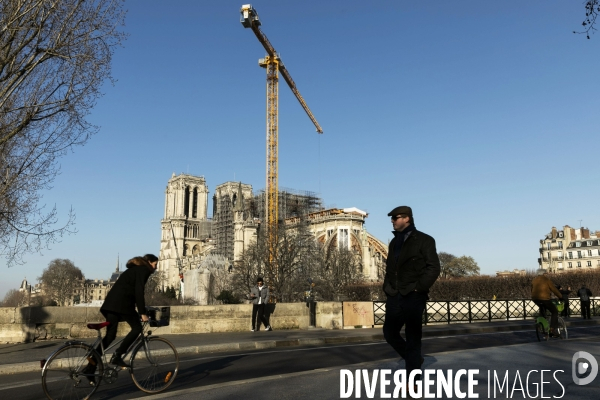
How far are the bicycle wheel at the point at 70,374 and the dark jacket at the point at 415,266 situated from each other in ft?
11.6

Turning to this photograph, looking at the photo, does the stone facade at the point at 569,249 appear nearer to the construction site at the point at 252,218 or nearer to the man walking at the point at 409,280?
the construction site at the point at 252,218

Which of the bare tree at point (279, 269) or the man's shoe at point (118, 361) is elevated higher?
the bare tree at point (279, 269)

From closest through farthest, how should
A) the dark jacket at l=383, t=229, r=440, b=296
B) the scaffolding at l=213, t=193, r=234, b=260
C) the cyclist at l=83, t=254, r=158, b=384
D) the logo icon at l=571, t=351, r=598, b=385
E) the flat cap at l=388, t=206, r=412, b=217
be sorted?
the dark jacket at l=383, t=229, r=440, b=296, the flat cap at l=388, t=206, r=412, b=217, the logo icon at l=571, t=351, r=598, b=385, the cyclist at l=83, t=254, r=158, b=384, the scaffolding at l=213, t=193, r=234, b=260

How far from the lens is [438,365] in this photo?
305 inches

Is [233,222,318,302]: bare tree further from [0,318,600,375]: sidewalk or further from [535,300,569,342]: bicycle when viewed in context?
[535,300,569,342]: bicycle

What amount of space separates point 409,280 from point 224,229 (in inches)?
4805

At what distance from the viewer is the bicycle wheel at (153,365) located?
22.2ft

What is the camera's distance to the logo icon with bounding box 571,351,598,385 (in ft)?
21.0

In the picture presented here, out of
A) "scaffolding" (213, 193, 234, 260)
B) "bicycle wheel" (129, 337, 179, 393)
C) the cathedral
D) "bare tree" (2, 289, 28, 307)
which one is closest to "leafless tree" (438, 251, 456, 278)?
the cathedral

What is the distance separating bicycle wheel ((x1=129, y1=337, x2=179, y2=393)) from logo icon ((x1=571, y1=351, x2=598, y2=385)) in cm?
475

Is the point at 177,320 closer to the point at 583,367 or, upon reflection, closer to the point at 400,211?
the point at 583,367

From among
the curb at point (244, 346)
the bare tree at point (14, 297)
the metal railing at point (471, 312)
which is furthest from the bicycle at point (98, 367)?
the bare tree at point (14, 297)

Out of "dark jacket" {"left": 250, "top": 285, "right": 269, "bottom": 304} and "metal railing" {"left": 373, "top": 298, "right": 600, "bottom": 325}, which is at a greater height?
"dark jacket" {"left": 250, "top": 285, "right": 269, "bottom": 304}

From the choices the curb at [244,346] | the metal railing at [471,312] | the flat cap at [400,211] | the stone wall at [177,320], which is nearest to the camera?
the flat cap at [400,211]
